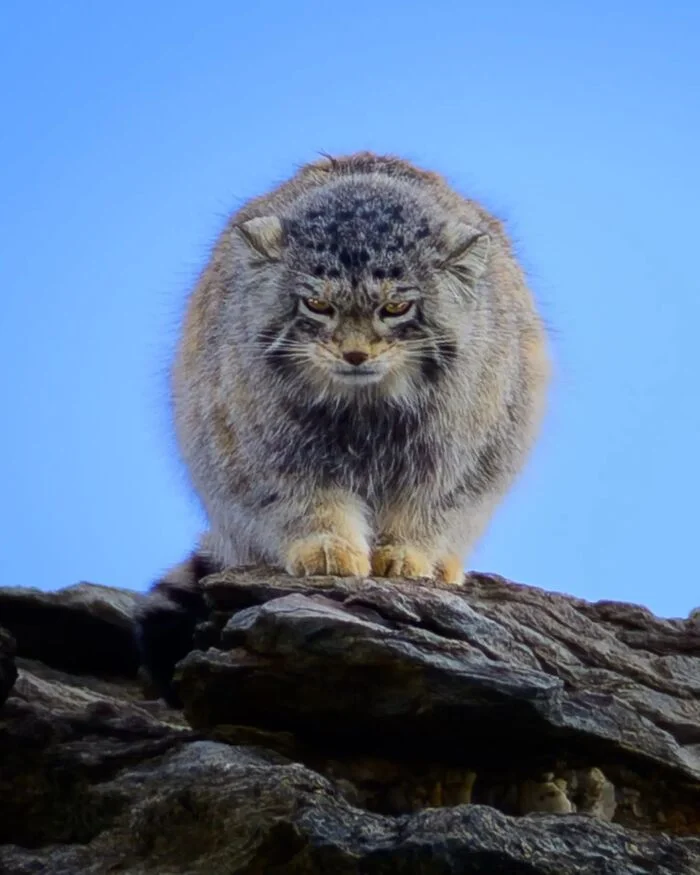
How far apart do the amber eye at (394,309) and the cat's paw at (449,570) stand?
1.25 m

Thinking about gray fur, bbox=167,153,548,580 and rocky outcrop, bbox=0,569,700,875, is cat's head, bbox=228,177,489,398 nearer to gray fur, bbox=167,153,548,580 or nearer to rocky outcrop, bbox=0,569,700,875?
gray fur, bbox=167,153,548,580

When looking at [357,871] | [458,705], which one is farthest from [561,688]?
[357,871]

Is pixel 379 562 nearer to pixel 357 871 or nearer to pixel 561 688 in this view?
pixel 561 688

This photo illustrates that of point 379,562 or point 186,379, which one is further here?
point 186,379

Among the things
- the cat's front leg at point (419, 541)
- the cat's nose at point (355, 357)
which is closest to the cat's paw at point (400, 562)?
the cat's front leg at point (419, 541)

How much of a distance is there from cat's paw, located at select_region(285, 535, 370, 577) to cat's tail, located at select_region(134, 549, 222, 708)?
1.41ft

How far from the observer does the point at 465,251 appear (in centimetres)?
739

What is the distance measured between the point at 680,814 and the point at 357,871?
154 cm

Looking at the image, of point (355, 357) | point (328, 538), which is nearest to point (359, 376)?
point (355, 357)

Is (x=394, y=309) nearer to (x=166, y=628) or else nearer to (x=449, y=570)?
(x=449, y=570)

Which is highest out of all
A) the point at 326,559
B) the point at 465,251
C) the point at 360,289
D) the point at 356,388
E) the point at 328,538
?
the point at 465,251

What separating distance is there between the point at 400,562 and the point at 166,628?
1.06 meters

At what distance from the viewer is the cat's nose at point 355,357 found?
265 inches

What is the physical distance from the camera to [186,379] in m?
8.17
